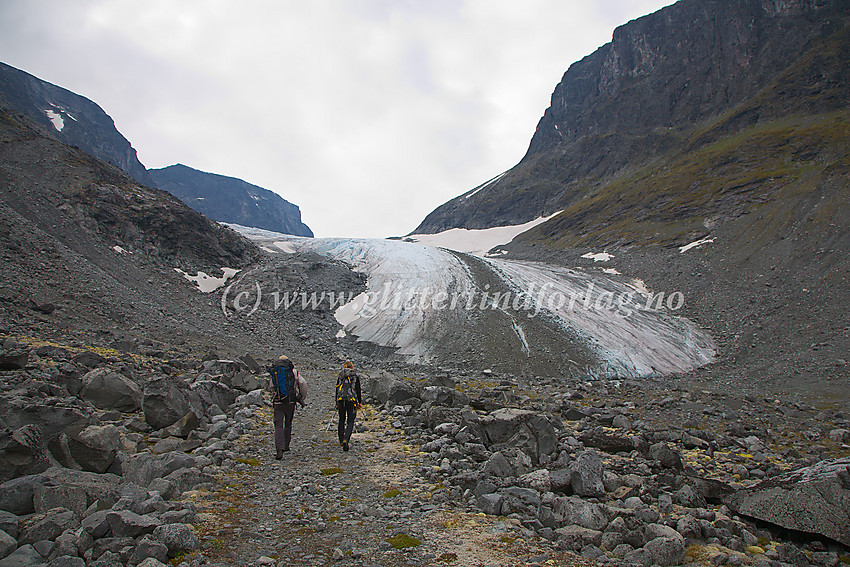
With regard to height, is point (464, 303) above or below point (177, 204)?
below

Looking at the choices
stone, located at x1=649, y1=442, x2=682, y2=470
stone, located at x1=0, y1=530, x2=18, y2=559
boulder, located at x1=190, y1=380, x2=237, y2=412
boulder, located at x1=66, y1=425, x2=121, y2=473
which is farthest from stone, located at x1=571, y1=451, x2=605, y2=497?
boulder, located at x1=190, y1=380, x2=237, y2=412

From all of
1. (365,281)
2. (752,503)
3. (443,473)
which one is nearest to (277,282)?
(365,281)

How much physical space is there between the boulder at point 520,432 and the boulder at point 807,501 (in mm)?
3270

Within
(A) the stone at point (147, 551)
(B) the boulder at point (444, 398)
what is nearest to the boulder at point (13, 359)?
(A) the stone at point (147, 551)

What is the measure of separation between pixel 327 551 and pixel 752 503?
6.45 m

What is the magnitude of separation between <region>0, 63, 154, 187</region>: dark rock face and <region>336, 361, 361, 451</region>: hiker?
139m

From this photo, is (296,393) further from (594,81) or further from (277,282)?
(594,81)

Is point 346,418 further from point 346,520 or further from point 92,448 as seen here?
point 92,448

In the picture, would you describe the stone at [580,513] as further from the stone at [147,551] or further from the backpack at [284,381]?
the backpack at [284,381]

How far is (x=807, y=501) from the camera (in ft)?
20.0

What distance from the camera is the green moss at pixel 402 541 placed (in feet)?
18.1

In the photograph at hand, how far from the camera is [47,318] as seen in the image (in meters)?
18.2

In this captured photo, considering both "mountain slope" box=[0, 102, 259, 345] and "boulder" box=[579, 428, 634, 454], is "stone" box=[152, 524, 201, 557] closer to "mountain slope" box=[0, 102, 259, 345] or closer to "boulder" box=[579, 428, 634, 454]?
"boulder" box=[579, 428, 634, 454]

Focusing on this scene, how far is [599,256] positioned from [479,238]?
54.7 meters
